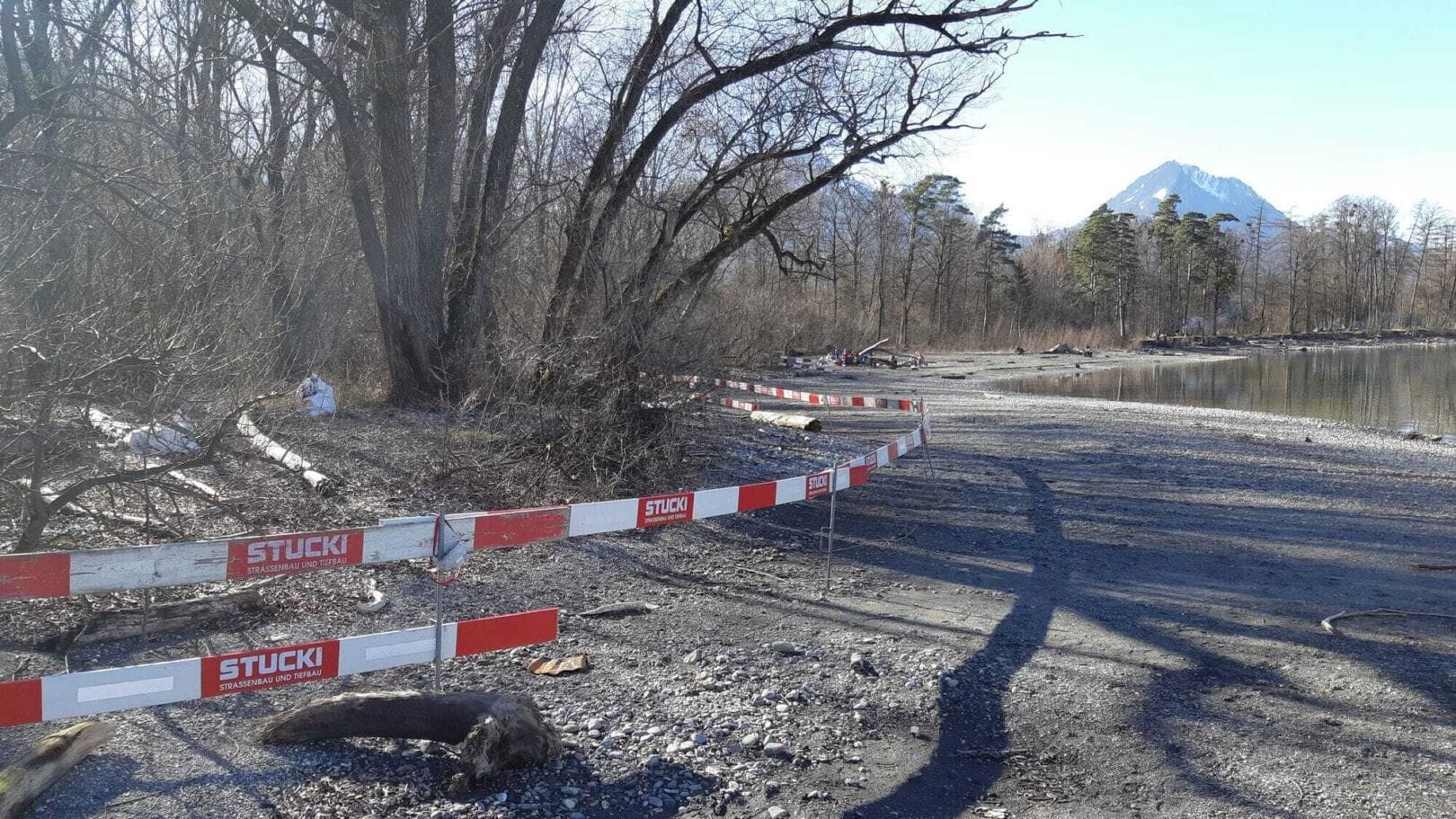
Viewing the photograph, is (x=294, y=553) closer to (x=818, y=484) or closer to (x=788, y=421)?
(x=818, y=484)

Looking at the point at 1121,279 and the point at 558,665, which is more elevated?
the point at 1121,279

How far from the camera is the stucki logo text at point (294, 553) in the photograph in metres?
4.77

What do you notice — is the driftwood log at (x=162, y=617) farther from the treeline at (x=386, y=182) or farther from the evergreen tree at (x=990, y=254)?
the evergreen tree at (x=990, y=254)

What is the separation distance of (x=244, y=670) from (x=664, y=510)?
10.3ft

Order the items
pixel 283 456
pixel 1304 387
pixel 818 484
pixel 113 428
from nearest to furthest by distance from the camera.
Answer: pixel 113 428 → pixel 818 484 → pixel 283 456 → pixel 1304 387

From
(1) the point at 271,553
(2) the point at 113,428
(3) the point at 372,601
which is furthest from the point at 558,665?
(2) the point at 113,428

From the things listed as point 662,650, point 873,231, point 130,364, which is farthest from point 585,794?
point 873,231

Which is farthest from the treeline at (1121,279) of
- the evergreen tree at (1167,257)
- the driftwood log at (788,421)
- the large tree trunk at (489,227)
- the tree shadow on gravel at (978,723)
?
the tree shadow on gravel at (978,723)

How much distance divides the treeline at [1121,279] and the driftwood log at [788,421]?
87.3 ft

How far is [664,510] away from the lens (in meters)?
7.11

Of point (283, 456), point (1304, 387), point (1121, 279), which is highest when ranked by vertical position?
point (1121, 279)

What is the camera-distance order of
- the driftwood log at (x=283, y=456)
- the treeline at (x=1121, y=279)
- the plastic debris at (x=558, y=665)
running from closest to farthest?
the plastic debris at (x=558, y=665) → the driftwood log at (x=283, y=456) → the treeline at (x=1121, y=279)

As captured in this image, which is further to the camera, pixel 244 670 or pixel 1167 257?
pixel 1167 257

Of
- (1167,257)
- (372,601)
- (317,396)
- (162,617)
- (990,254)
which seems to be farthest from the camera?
(1167,257)
